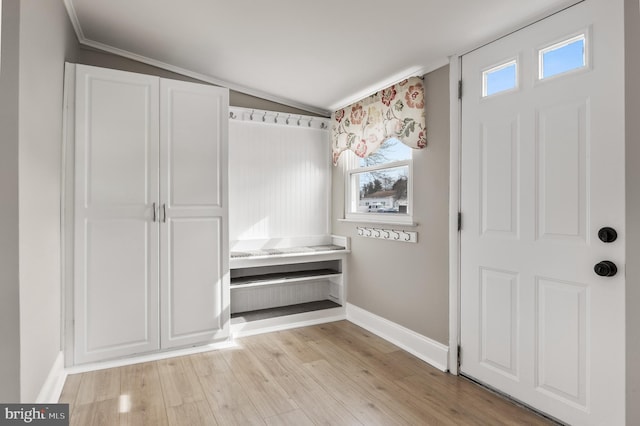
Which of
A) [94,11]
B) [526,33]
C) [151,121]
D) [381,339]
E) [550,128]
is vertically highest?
[94,11]

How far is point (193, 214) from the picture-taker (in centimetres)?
298

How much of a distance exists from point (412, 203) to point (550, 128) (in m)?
1.17

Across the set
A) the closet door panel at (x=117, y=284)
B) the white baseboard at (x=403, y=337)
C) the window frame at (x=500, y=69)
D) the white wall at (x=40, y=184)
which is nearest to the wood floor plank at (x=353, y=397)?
the white baseboard at (x=403, y=337)

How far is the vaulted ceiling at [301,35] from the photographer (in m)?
2.19

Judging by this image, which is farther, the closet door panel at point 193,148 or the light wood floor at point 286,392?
the closet door panel at point 193,148

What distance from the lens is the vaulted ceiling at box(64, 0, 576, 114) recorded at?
219 cm

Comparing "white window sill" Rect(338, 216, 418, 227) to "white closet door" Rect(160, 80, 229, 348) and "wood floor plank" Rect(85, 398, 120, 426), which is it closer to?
"white closet door" Rect(160, 80, 229, 348)

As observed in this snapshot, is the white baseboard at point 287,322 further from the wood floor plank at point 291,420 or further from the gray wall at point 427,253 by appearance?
the wood floor plank at point 291,420

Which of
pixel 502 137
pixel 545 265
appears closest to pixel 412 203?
pixel 502 137

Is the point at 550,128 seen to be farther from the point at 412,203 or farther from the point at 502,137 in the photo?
the point at 412,203

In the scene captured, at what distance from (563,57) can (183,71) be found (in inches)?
119

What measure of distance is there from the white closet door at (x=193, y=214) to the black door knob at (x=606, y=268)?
8.10ft

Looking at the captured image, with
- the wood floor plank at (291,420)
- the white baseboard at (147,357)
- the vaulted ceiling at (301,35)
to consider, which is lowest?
the wood floor plank at (291,420)

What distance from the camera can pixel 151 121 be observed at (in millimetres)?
2836
